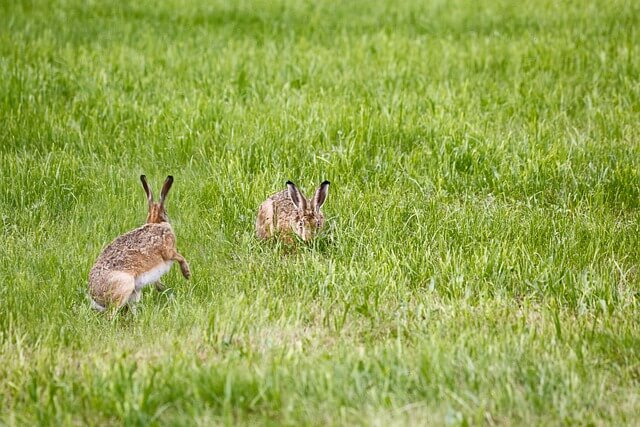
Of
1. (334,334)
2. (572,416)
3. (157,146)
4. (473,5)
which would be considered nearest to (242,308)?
(334,334)

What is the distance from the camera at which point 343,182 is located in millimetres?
7625

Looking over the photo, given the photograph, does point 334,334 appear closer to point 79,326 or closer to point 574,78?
point 79,326

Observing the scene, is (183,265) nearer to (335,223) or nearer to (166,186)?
(166,186)

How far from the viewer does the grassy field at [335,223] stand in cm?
450

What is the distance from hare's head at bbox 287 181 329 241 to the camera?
6309 millimetres

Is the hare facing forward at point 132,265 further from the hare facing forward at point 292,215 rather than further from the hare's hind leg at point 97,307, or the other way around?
the hare facing forward at point 292,215

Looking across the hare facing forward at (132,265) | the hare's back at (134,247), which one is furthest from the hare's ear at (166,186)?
the hare's back at (134,247)

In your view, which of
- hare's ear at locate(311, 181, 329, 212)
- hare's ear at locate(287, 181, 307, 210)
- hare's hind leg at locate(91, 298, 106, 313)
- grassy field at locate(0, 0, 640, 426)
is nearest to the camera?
grassy field at locate(0, 0, 640, 426)

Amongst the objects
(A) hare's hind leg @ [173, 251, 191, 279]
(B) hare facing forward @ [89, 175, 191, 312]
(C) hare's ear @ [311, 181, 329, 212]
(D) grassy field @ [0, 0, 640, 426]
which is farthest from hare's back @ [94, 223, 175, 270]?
(C) hare's ear @ [311, 181, 329, 212]

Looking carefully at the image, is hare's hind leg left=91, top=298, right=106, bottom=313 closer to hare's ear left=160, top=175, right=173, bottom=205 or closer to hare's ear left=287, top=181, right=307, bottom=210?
hare's ear left=160, top=175, right=173, bottom=205

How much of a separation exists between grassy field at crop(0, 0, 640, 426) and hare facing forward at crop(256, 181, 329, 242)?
0.12 meters

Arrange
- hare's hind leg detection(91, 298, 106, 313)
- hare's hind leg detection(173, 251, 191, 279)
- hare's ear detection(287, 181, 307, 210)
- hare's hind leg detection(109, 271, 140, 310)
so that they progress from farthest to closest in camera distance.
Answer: hare's ear detection(287, 181, 307, 210) → hare's hind leg detection(173, 251, 191, 279) → hare's hind leg detection(91, 298, 106, 313) → hare's hind leg detection(109, 271, 140, 310)

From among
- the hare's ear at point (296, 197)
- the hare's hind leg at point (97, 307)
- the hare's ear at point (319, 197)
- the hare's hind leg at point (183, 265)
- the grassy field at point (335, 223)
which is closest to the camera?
Answer: the grassy field at point (335, 223)

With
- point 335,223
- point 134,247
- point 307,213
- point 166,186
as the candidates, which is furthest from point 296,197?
point 134,247
